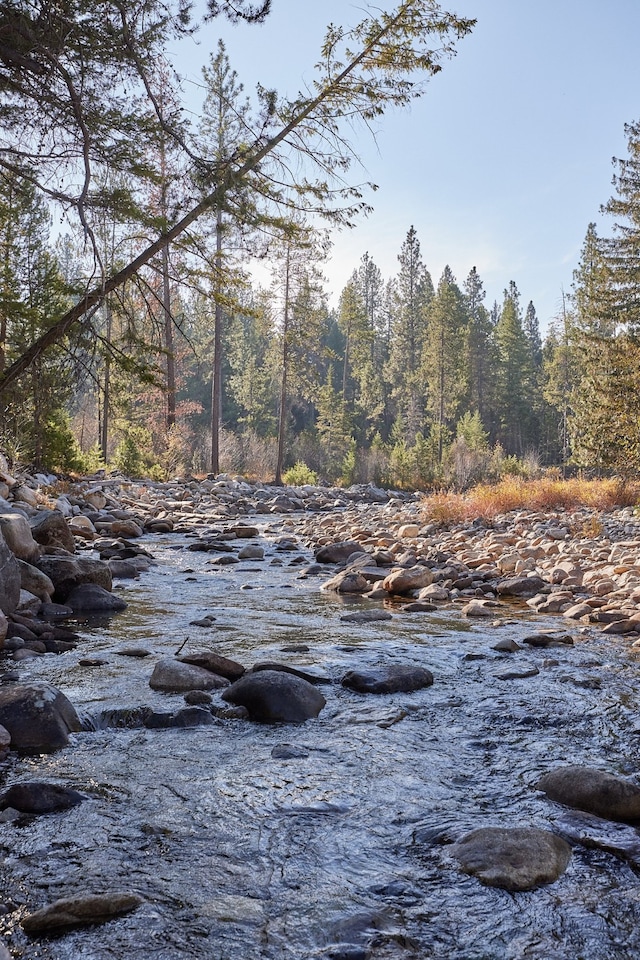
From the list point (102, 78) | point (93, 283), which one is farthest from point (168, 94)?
point (93, 283)

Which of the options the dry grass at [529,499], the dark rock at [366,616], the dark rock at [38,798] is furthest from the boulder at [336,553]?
the dark rock at [38,798]

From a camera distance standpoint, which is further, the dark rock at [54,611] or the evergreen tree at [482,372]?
the evergreen tree at [482,372]

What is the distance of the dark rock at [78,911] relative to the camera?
1.80 m

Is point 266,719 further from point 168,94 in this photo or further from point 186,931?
point 168,94

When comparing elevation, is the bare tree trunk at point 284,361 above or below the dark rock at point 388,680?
above

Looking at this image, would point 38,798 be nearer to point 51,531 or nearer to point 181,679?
point 181,679

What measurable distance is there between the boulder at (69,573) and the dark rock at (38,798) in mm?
3694

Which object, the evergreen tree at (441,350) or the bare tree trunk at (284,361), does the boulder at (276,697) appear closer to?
the bare tree trunk at (284,361)

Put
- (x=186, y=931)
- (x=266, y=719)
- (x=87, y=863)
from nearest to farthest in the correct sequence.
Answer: (x=186, y=931), (x=87, y=863), (x=266, y=719)

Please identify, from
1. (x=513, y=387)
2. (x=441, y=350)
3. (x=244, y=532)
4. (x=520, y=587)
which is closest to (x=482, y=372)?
(x=513, y=387)

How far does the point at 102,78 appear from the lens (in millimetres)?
5625

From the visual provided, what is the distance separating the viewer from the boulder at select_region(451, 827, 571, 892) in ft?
6.84

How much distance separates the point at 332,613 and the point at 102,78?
4809 millimetres

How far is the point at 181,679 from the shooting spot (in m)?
3.83
